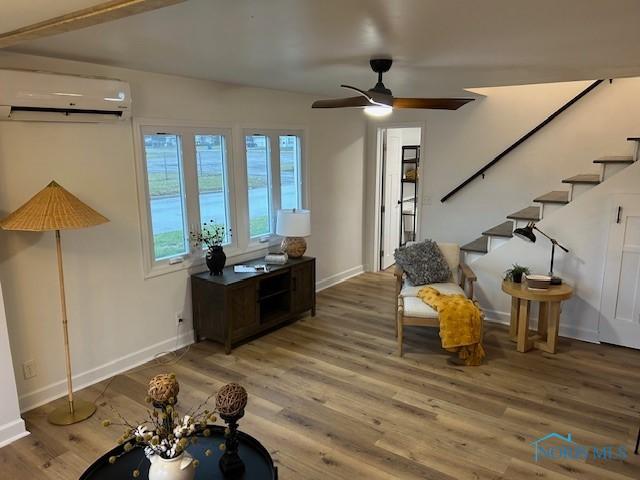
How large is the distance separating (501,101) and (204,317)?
3840 mm

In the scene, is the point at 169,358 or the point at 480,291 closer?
the point at 169,358

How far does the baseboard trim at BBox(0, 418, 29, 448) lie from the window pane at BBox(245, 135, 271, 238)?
2.49 metres

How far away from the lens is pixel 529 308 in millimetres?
3916

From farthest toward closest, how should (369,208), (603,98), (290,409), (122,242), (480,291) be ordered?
(369,208), (480,291), (603,98), (122,242), (290,409)

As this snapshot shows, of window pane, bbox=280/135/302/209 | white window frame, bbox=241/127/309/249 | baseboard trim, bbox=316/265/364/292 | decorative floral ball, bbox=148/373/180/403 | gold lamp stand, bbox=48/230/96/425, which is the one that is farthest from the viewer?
baseboard trim, bbox=316/265/364/292

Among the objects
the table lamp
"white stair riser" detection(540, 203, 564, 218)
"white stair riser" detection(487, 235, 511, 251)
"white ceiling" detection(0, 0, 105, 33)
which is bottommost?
"white stair riser" detection(487, 235, 511, 251)

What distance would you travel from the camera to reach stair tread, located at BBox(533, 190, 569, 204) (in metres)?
4.24

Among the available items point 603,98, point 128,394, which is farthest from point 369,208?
point 128,394

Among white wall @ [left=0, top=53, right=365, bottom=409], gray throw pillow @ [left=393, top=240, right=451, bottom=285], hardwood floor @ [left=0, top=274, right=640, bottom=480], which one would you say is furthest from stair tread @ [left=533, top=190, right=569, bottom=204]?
white wall @ [left=0, top=53, right=365, bottom=409]

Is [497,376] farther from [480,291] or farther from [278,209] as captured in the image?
[278,209]

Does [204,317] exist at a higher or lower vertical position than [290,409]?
higher

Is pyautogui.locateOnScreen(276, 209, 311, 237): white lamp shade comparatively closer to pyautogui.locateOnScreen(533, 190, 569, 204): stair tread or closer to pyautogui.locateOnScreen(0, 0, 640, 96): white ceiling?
pyautogui.locateOnScreen(0, 0, 640, 96): white ceiling

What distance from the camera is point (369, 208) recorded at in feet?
20.9

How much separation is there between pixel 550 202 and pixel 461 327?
162 centimetres
